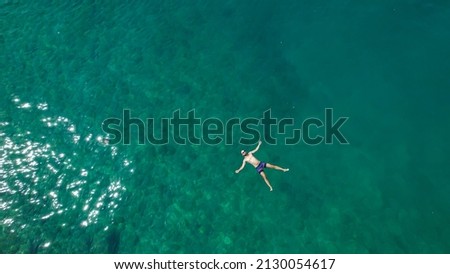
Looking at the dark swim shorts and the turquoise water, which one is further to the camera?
the dark swim shorts

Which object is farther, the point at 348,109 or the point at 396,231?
the point at 348,109

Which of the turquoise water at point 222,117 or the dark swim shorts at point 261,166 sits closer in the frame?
the turquoise water at point 222,117

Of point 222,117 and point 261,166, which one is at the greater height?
point 222,117

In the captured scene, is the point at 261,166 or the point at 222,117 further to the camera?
the point at 222,117

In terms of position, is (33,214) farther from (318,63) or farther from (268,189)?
(318,63)
